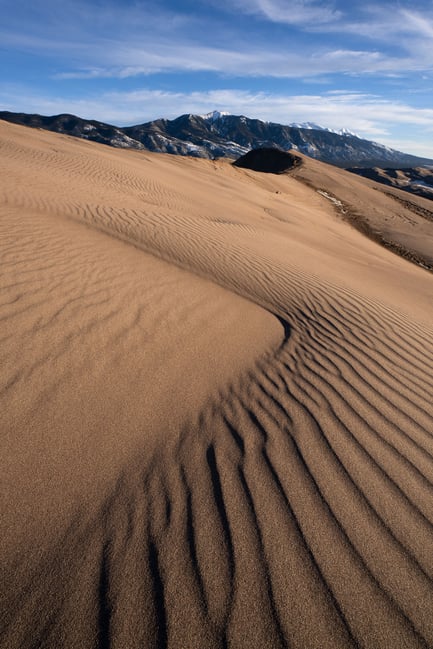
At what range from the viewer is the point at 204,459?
2.32m

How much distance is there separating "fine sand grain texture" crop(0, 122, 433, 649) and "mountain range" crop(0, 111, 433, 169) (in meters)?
114

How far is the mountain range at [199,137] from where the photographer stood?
11538cm

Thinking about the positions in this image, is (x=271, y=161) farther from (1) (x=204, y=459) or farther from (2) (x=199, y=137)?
(2) (x=199, y=137)

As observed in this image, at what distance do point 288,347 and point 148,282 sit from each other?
1966 millimetres

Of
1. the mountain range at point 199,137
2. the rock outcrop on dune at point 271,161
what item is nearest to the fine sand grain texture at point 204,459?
the rock outcrop on dune at point 271,161

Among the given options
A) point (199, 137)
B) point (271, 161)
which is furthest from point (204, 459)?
point (199, 137)

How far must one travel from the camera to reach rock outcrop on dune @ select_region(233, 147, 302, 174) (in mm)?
34812

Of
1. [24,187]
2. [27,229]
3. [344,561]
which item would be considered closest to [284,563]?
[344,561]

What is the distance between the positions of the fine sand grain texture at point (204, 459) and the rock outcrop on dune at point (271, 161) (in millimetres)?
33088

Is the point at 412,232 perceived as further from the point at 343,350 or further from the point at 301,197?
the point at 343,350

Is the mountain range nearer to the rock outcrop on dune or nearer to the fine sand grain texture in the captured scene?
the rock outcrop on dune

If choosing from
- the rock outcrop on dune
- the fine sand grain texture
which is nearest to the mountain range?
the rock outcrop on dune

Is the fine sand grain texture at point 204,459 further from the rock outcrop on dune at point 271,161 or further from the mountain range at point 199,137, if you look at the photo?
the mountain range at point 199,137

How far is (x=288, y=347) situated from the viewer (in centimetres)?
375
